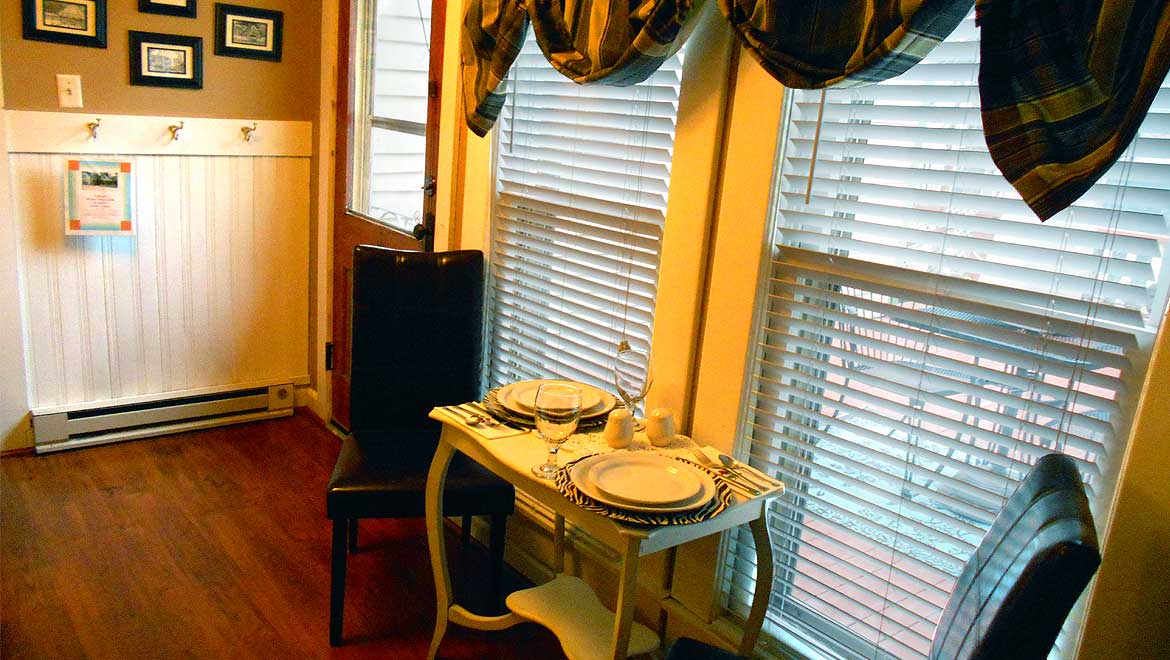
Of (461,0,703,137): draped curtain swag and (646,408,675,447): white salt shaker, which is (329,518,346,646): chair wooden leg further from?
(461,0,703,137): draped curtain swag

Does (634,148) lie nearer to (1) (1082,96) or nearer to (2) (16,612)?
(1) (1082,96)

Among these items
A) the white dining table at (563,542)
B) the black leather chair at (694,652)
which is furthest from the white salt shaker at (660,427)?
the black leather chair at (694,652)

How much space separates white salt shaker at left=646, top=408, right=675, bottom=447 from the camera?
197 centimetres

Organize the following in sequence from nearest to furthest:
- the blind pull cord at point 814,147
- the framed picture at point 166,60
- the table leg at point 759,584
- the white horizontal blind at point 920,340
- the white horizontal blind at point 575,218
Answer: the white horizontal blind at point 920,340
the blind pull cord at point 814,147
the table leg at point 759,584
the white horizontal blind at point 575,218
the framed picture at point 166,60

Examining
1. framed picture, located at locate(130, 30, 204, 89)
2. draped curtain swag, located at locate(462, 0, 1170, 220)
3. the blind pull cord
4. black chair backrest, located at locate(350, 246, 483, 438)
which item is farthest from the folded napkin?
framed picture, located at locate(130, 30, 204, 89)

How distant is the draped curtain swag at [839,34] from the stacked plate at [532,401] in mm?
878

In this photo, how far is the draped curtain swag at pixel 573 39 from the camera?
6.17 feet

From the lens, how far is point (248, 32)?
335 cm

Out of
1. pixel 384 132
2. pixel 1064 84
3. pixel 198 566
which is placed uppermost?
pixel 1064 84

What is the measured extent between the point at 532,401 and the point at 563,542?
1.73ft

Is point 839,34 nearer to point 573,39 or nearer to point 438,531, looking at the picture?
point 573,39

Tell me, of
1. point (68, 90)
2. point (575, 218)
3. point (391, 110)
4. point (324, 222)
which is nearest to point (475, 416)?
point (575, 218)

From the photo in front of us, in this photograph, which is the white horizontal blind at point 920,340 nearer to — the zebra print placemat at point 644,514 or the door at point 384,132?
the zebra print placemat at point 644,514

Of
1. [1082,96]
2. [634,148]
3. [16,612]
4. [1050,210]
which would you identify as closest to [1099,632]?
[1050,210]
